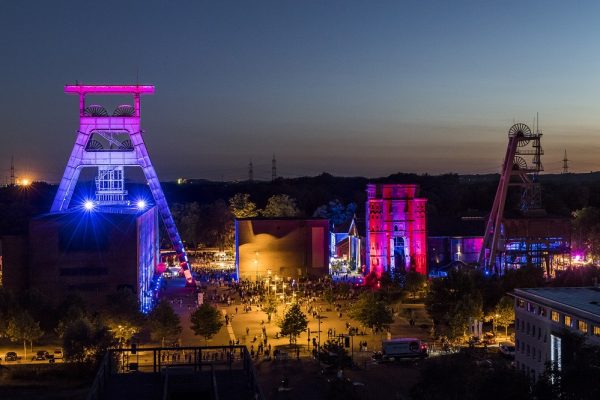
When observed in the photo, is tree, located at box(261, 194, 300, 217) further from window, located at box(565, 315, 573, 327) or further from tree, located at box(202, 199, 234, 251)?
window, located at box(565, 315, 573, 327)

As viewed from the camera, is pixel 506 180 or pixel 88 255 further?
pixel 506 180

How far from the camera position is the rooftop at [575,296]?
35562 mm

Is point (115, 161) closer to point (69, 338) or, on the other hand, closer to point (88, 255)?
point (88, 255)

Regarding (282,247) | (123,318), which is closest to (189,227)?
→ (282,247)

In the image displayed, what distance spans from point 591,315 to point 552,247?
4456 cm

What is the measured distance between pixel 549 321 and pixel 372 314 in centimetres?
1324

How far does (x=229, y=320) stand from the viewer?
2115 inches

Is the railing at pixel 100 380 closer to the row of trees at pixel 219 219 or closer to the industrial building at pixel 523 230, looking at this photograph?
the industrial building at pixel 523 230

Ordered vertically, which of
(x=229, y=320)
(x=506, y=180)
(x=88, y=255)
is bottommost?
(x=229, y=320)

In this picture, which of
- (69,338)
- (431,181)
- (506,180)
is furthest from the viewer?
(431,181)

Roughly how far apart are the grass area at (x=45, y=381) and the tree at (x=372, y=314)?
17.4 metres

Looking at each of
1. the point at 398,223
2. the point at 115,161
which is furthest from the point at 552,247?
the point at 115,161

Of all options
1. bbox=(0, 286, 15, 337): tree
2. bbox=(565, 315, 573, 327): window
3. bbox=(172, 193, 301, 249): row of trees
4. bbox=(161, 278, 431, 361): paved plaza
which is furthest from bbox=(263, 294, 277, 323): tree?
bbox=(172, 193, 301, 249): row of trees

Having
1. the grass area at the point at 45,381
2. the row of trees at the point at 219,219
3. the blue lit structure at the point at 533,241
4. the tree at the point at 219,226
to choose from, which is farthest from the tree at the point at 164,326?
the row of trees at the point at 219,219
